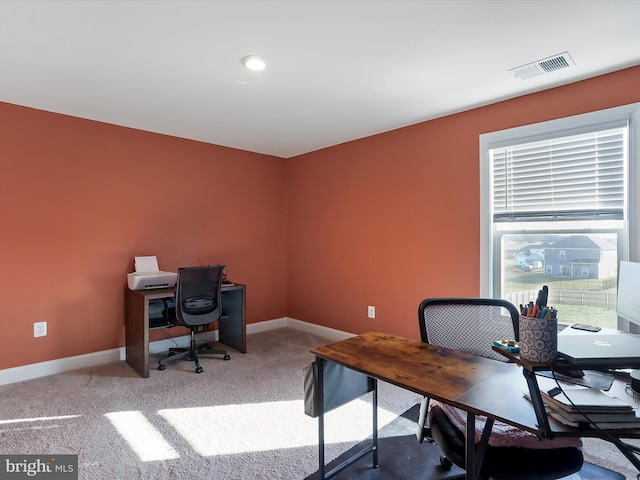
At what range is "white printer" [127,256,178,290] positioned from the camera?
10.9 ft

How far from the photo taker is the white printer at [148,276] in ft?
10.9

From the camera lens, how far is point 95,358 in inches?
132

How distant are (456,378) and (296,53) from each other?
1947 millimetres

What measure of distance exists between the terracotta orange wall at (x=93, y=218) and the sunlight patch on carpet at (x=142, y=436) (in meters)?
1.30

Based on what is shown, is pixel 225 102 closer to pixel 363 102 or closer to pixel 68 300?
pixel 363 102

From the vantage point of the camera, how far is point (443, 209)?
3207mm

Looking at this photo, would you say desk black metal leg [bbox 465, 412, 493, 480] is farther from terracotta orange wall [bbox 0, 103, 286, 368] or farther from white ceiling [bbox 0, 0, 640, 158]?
terracotta orange wall [bbox 0, 103, 286, 368]

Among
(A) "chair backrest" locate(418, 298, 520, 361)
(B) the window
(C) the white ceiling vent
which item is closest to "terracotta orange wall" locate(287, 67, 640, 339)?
(B) the window

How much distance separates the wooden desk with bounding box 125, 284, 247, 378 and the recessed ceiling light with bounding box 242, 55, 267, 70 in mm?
2076

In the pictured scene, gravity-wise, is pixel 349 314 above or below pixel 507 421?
below

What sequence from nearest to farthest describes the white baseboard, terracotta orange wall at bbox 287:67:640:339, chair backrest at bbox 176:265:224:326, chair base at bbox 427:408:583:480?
chair base at bbox 427:408:583:480 → terracotta orange wall at bbox 287:67:640:339 → the white baseboard → chair backrest at bbox 176:265:224:326

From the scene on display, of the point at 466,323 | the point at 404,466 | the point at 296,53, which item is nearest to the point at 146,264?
the point at 296,53

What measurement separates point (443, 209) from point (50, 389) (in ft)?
11.9

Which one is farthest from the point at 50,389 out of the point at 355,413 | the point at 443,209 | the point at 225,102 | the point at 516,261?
the point at 516,261
